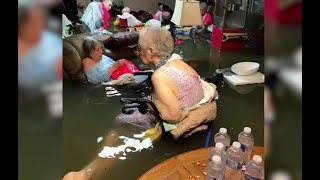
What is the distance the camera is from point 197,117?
7.30 feet

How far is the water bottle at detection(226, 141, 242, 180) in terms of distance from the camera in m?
Result: 1.29

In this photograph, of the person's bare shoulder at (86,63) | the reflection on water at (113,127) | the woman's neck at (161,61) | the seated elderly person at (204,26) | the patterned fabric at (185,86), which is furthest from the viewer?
the seated elderly person at (204,26)

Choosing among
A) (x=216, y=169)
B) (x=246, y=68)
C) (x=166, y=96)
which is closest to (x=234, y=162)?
(x=216, y=169)

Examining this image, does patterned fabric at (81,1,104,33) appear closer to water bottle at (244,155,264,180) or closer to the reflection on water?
the reflection on water

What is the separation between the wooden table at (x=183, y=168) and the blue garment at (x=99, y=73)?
2.04 meters

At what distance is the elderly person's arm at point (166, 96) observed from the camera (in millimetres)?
2076

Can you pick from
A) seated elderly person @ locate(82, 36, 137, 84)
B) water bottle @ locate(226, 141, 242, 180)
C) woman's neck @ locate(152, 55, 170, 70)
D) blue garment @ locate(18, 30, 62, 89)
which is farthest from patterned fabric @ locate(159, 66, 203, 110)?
blue garment @ locate(18, 30, 62, 89)

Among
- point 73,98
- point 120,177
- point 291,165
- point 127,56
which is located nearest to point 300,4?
point 291,165

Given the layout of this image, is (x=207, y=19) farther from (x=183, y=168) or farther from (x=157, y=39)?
(x=183, y=168)

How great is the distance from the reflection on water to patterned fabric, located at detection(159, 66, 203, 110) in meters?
0.29

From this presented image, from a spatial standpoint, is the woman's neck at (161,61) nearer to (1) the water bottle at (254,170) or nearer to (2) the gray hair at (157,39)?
(2) the gray hair at (157,39)

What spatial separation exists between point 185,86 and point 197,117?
25 centimetres

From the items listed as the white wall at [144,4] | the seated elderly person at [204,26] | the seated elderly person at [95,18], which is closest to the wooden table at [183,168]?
the seated elderly person at [95,18]

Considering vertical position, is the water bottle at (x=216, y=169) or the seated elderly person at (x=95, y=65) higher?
the seated elderly person at (x=95, y=65)
